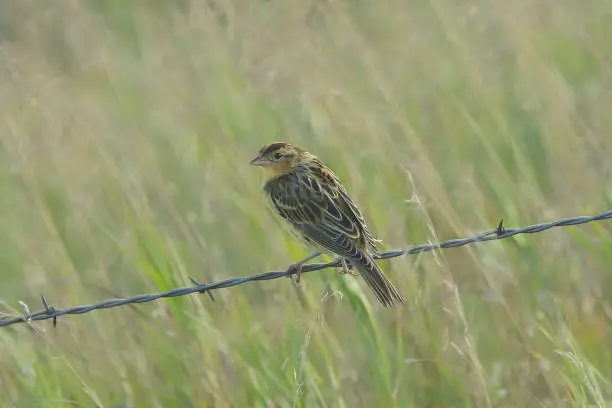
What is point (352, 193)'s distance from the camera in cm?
587

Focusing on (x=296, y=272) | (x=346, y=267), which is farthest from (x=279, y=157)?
(x=346, y=267)

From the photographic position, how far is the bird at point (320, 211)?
5.05 metres

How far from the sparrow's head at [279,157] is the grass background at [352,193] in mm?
270

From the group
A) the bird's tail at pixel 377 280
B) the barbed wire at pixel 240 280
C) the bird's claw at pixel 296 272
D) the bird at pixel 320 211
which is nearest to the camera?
the barbed wire at pixel 240 280

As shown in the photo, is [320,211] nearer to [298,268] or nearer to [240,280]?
[298,268]

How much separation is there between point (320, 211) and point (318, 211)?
0.01 meters

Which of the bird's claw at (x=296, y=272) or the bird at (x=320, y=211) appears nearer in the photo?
the bird at (x=320, y=211)

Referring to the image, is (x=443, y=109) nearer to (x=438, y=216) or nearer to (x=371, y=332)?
(x=438, y=216)

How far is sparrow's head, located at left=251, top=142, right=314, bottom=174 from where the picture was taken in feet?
19.2

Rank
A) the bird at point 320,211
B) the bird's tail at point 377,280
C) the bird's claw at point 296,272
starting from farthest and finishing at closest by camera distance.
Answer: the bird's claw at point 296,272
the bird at point 320,211
the bird's tail at point 377,280

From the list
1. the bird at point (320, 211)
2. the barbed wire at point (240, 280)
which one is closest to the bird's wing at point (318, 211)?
the bird at point (320, 211)

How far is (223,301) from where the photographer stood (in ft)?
17.4

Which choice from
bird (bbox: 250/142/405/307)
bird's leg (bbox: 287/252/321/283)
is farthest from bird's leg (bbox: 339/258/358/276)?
bird's leg (bbox: 287/252/321/283)

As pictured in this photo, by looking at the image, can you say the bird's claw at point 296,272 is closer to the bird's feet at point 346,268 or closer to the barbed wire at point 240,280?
the bird's feet at point 346,268
